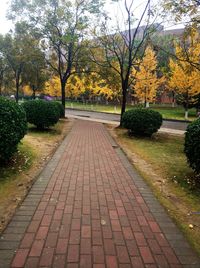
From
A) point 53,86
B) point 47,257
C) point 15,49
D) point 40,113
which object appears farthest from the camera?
point 53,86

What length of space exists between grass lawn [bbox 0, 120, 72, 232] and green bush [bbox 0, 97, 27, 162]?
453 mm

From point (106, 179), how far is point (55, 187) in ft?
4.08

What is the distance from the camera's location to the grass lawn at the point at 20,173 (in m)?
4.59

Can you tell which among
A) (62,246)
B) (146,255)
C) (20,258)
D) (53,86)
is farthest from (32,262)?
(53,86)

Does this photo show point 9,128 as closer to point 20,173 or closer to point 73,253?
point 20,173

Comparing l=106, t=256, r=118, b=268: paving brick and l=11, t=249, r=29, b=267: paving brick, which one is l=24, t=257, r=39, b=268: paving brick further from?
l=106, t=256, r=118, b=268: paving brick

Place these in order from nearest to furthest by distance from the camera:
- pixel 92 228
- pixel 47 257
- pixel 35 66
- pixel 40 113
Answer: pixel 47 257
pixel 92 228
pixel 40 113
pixel 35 66

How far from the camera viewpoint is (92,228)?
12.6 ft

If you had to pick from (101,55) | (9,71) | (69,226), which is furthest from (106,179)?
(9,71)

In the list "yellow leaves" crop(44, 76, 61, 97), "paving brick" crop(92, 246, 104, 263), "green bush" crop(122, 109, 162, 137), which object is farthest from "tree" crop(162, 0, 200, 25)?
"yellow leaves" crop(44, 76, 61, 97)

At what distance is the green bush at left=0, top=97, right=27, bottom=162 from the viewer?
6270 mm

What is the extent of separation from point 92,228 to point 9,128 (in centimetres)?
366

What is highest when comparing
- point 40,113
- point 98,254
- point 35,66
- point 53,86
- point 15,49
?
point 15,49

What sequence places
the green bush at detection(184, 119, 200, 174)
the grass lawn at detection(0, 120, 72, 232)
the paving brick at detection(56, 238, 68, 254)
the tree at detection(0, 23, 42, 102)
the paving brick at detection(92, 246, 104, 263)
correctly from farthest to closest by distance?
the tree at detection(0, 23, 42, 102) → the green bush at detection(184, 119, 200, 174) → the grass lawn at detection(0, 120, 72, 232) → the paving brick at detection(56, 238, 68, 254) → the paving brick at detection(92, 246, 104, 263)
